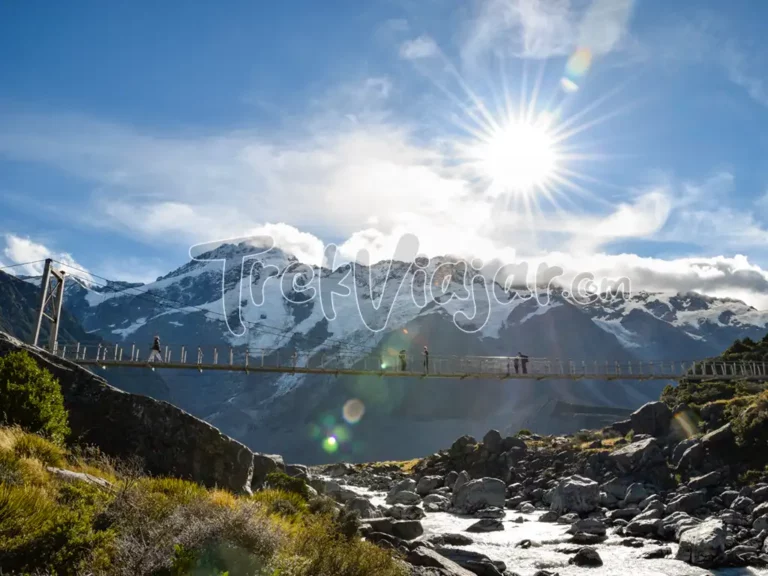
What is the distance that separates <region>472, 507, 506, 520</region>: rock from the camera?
27156 mm

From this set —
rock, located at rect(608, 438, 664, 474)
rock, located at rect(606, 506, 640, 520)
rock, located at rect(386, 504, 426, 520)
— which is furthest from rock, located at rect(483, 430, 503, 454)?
rock, located at rect(606, 506, 640, 520)

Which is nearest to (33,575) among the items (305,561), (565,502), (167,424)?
(305,561)

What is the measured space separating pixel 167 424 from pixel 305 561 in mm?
5226

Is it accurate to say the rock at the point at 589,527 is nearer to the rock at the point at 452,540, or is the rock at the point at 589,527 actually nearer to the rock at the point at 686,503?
the rock at the point at 686,503

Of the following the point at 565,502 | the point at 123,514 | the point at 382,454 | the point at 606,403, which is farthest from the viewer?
the point at 606,403

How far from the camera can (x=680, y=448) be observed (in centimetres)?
3067

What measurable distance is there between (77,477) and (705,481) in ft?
85.0

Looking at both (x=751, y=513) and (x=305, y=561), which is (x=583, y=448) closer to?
(x=751, y=513)

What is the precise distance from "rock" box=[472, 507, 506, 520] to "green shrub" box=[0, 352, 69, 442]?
67.5 ft

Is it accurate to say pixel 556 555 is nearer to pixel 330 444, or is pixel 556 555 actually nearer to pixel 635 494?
pixel 635 494

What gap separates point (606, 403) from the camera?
7534 inches

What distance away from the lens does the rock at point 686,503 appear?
2206cm

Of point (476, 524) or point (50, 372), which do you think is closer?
point (50, 372)

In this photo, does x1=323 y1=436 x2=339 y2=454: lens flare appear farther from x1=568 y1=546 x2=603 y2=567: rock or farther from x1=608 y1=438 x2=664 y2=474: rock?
x1=568 y1=546 x2=603 y2=567: rock
